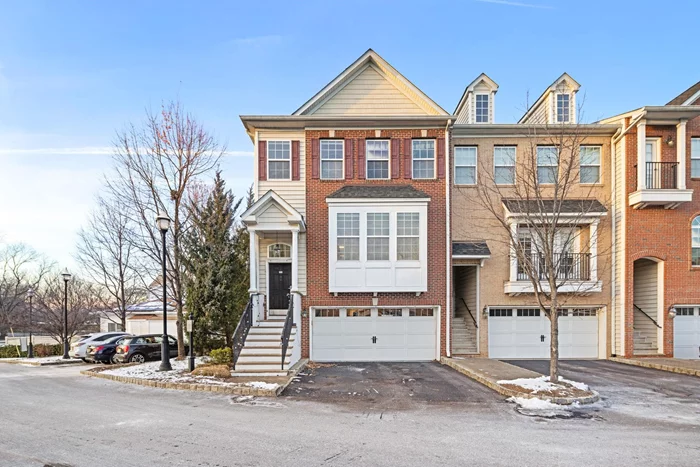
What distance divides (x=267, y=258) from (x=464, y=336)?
807 centimetres

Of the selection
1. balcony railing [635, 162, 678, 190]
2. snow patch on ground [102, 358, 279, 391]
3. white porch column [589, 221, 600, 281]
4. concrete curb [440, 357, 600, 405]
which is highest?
balcony railing [635, 162, 678, 190]

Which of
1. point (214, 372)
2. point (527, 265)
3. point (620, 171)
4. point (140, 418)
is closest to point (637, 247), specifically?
point (620, 171)

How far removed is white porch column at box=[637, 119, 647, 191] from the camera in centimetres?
1589

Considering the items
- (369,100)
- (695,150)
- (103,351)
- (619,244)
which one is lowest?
(103,351)

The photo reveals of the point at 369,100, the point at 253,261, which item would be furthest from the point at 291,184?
the point at 369,100

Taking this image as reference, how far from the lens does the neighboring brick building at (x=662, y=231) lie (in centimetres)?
1617

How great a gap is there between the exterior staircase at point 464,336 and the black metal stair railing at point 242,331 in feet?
25.1

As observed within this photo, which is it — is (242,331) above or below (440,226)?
below

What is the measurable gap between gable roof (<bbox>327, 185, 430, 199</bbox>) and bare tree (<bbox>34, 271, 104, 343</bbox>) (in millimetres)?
24308

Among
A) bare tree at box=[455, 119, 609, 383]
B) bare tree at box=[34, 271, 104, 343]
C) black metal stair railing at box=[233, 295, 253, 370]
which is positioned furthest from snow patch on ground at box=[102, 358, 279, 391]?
bare tree at box=[34, 271, 104, 343]

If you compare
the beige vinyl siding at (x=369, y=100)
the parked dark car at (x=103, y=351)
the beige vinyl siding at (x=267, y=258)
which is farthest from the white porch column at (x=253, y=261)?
the parked dark car at (x=103, y=351)

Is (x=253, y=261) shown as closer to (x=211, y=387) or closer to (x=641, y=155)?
(x=211, y=387)

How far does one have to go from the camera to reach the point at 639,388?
11227 millimetres

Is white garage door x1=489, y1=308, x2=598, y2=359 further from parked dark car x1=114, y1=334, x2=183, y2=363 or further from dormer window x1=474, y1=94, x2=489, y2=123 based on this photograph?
parked dark car x1=114, y1=334, x2=183, y2=363
